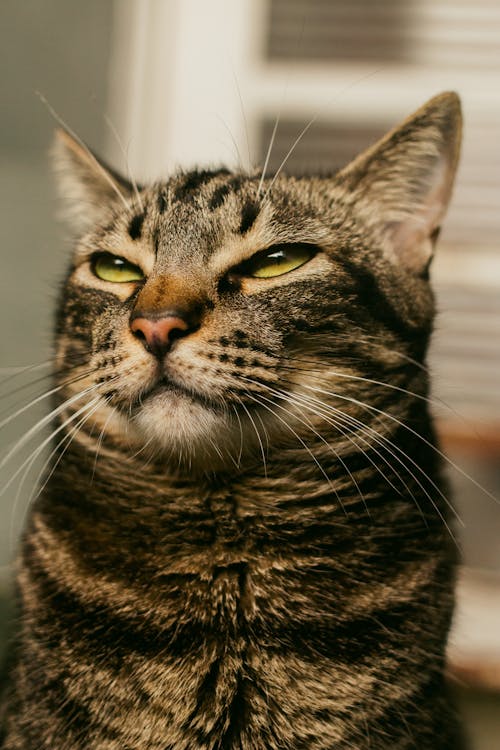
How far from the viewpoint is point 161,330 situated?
1.97 ft

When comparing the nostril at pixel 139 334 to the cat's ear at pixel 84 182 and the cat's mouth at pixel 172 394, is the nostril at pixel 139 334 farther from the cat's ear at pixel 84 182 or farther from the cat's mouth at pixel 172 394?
the cat's ear at pixel 84 182

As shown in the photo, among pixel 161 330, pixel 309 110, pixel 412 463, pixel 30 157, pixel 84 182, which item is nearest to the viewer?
pixel 161 330

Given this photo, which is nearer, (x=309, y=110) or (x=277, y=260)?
(x=277, y=260)

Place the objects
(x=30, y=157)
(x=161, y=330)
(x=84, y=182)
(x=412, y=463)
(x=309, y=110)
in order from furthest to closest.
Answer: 1. (x=309, y=110)
2. (x=30, y=157)
3. (x=84, y=182)
4. (x=412, y=463)
5. (x=161, y=330)

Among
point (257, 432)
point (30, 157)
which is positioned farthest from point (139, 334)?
point (30, 157)

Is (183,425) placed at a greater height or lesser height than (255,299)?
lesser

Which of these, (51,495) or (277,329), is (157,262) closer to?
(277,329)

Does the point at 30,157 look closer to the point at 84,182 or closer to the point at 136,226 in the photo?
the point at 84,182

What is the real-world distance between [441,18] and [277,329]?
102 cm

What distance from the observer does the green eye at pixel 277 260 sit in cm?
72

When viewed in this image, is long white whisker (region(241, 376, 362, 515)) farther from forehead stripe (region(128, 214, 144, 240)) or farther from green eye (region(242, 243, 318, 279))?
forehead stripe (region(128, 214, 144, 240))

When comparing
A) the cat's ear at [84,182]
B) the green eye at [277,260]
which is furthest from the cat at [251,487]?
the cat's ear at [84,182]

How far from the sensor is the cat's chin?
62 centimetres

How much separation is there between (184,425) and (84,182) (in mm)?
451
